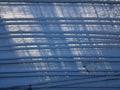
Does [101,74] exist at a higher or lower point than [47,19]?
lower

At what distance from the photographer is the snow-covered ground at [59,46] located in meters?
5.93

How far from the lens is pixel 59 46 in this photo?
19.7 ft

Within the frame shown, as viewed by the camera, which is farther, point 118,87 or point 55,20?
point 118,87

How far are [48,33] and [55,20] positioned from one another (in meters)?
0.35

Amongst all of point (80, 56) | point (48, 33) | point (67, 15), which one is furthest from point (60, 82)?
point (67, 15)

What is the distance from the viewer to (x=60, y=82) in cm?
619

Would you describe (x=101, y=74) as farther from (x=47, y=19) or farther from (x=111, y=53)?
(x=47, y=19)

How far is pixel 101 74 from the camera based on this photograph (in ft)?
20.3

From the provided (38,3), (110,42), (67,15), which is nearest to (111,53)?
(110,42)

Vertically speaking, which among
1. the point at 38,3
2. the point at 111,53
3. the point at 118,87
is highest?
the point at 38,3

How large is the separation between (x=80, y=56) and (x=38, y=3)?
162 centimetres

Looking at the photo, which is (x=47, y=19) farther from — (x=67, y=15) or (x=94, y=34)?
(x=94, y=34)

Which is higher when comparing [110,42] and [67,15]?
[67,15]

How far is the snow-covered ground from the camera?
5930 mm
